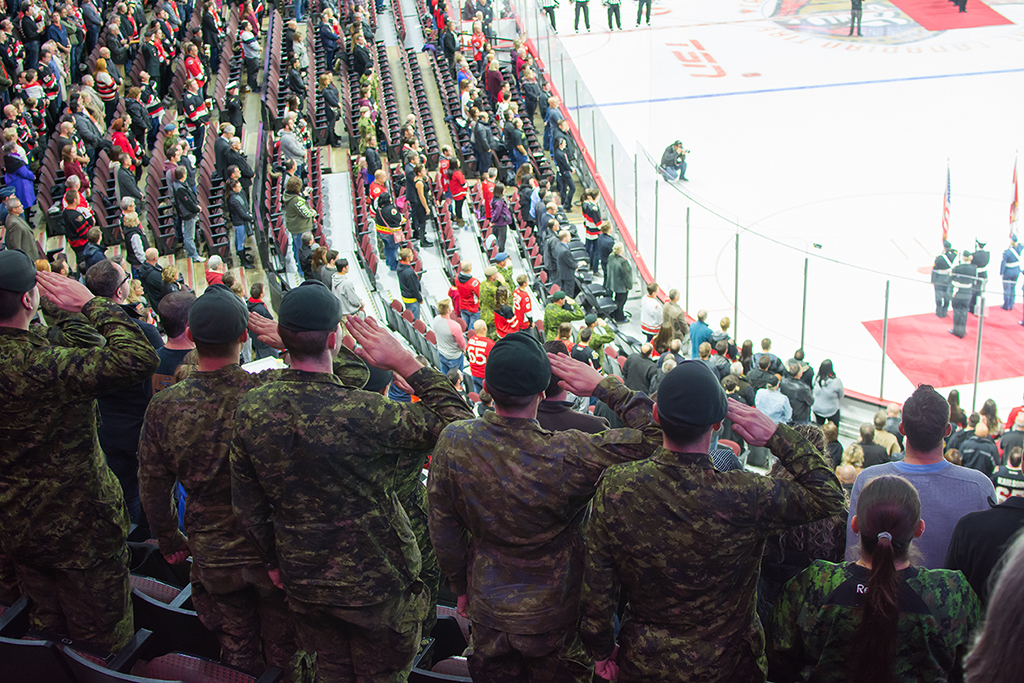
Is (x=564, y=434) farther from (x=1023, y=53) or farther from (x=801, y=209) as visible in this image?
(x=1023, y=53)

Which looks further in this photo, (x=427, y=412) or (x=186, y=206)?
(x=186, y=206)

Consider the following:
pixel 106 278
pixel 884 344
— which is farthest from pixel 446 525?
pixel 884 344

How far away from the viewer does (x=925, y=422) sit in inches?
144

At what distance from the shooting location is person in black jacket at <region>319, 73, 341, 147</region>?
17547 mm

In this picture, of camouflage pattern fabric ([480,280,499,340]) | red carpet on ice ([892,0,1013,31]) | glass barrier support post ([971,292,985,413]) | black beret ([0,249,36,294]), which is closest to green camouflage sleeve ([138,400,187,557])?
black beret ([0,249,36,294])

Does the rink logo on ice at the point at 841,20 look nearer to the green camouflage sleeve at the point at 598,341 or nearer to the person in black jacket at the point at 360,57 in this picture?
the person in black jacket at the point at 360,57

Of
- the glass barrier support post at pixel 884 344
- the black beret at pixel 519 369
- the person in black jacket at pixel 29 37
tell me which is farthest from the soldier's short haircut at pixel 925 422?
the person in black jacket at pixel 29 37

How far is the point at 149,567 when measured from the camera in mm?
4168

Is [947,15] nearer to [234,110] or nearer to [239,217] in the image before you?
[234,110]

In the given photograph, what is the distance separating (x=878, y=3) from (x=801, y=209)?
16328 mm

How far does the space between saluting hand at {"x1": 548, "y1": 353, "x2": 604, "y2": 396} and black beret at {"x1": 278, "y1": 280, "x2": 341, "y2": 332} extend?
757mm

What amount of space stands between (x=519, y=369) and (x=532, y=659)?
39.4 inches

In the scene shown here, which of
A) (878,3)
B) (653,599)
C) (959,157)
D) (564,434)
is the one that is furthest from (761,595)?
(878,3)

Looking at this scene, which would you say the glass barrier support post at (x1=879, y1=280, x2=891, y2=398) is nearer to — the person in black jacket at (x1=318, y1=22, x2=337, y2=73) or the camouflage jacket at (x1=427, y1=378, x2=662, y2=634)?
the camouflage jacket at (x1=427, y1=378, x2=662, y2=634)
